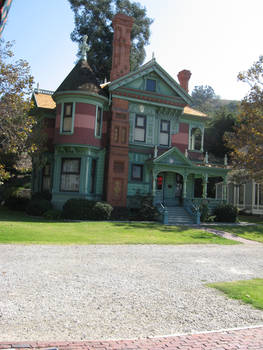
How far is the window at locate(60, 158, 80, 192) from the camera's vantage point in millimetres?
23922

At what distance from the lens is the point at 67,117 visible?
23812mm

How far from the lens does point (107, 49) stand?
143 feet

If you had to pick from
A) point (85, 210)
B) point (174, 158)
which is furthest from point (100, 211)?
point (174, 158)

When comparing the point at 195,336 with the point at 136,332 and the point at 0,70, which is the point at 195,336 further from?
the point at 0,70

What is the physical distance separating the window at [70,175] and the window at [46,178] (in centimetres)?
239

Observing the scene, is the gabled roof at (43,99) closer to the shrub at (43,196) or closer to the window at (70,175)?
the window at (70,175)

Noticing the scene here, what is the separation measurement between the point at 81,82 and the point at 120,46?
4652 mm

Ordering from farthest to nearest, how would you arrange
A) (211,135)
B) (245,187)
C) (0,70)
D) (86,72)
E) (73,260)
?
(211,135), (245,187), (86,72), (0,70), (73,260)

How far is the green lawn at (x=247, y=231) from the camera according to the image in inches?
769

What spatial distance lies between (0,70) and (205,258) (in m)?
12.3

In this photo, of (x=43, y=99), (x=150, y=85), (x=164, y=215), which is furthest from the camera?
(x=43, y=99)

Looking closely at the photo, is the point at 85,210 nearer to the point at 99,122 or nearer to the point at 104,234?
the point at 104,234

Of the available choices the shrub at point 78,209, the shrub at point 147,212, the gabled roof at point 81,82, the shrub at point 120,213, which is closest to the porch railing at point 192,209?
the shrub at point 147,212

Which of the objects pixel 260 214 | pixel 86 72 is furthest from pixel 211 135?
pixel 86 72
